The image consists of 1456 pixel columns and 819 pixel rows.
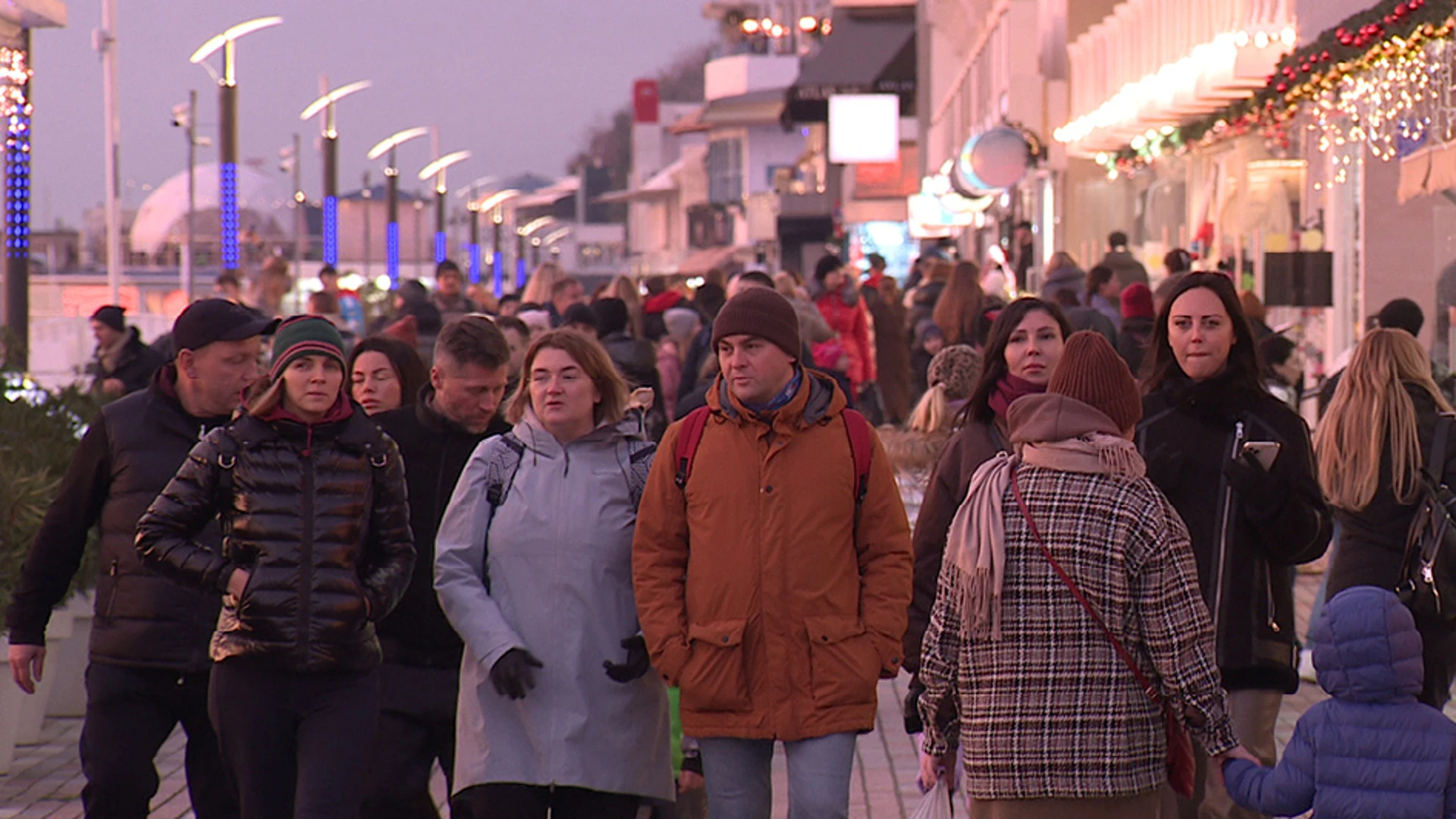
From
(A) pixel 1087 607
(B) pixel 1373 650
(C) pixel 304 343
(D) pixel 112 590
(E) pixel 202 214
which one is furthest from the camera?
(E) pixel 202 214

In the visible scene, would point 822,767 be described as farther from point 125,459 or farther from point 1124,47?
point 1124,47

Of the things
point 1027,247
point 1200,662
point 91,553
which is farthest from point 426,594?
point 1027,247

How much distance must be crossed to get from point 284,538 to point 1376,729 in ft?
8.89

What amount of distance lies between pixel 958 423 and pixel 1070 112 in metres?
24.9

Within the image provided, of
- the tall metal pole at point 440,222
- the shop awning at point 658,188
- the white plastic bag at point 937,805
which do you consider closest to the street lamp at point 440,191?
the tall metal pole at point 440,222

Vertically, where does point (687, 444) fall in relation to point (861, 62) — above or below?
below

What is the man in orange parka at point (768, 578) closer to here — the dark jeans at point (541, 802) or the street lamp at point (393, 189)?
the dark jeans at point (541, 802)

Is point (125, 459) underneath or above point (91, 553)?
above

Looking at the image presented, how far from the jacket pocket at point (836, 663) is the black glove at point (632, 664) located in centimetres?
42

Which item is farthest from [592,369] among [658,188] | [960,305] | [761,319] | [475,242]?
[658,188]

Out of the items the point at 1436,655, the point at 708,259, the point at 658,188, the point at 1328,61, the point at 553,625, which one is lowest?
the point at 1436,655

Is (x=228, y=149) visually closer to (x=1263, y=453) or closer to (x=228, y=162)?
(x=228, y=162)

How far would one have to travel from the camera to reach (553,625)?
547cm

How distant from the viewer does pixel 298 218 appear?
2330 inches
